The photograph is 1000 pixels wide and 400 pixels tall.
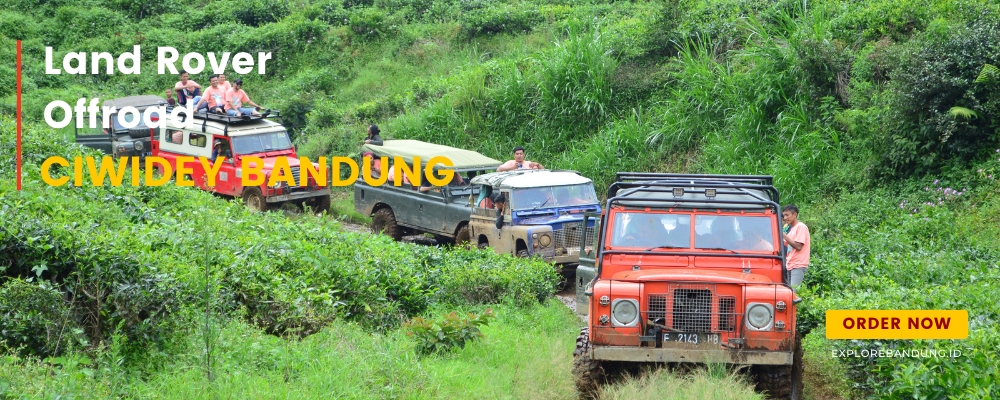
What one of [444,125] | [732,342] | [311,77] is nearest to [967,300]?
[732,342]

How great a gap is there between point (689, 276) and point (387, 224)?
9883 mm

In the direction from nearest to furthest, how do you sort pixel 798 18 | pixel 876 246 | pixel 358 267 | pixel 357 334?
pixel 357 334
pixel 358 267
pixel 876 246
pixel 798 18

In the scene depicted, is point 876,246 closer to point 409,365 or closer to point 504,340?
point 504,340

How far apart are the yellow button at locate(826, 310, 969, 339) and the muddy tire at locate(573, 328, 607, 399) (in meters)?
1.85

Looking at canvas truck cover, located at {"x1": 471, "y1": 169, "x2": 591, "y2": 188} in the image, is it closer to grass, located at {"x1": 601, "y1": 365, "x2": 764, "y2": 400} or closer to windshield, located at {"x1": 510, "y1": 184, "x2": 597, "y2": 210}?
windshield, located at {"x1": 510, "y1": 184, "x2": 597, "y2": 210}

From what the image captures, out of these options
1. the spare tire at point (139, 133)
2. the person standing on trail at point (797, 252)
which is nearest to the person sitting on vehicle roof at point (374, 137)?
the spare tire at point (139, 133)

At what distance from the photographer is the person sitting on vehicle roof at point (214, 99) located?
19453 mm

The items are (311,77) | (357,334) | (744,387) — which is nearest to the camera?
(744,387)

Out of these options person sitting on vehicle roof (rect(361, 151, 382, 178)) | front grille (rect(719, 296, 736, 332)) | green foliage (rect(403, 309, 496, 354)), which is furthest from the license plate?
person sitting on vehicle roof (rect(361, 151, 382, 178))

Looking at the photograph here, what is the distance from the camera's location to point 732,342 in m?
7.85

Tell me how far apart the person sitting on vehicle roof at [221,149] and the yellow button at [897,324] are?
44.3ft

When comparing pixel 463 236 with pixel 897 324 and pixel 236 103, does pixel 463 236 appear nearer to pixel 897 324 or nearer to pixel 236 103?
pixel 236 103

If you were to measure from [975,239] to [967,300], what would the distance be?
4.75 meters

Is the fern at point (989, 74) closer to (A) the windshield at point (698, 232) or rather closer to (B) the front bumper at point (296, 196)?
(A) the windshield at point (698, 232)
